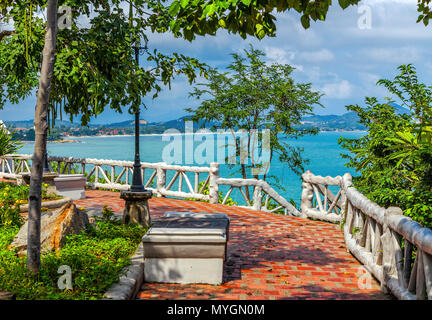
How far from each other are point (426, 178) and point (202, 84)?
15672 mm

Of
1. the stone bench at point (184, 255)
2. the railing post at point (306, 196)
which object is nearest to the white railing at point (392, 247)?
the stone bench at point (184, 255)

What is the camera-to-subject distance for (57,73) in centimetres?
748

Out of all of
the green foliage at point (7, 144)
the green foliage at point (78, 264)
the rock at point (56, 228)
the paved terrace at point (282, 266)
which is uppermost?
the green foliage at point (7, 144)

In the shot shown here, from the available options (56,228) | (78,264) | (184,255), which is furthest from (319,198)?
(78,264)

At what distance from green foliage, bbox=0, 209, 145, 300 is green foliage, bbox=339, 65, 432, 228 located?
13.9ft

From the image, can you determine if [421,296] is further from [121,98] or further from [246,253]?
→ [121,98]

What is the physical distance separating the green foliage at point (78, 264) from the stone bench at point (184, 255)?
473 millimetres

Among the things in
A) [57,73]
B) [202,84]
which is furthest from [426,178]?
[202,84]

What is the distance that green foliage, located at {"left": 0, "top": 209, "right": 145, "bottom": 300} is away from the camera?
4.88 metres

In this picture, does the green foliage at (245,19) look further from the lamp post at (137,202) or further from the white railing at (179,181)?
the white railing at (179,181)

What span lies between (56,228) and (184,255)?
2387mm

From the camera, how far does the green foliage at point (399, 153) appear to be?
606cm

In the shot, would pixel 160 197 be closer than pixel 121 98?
No
